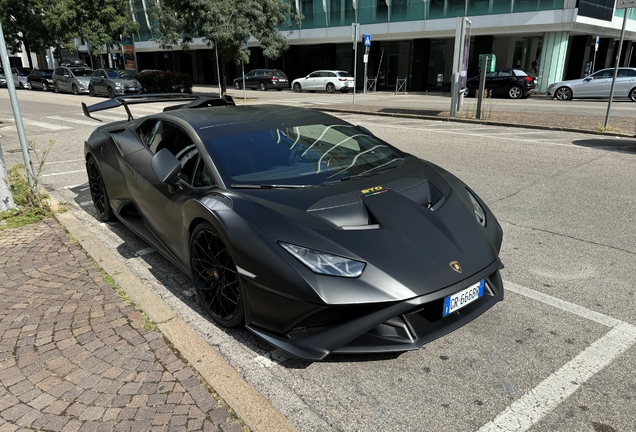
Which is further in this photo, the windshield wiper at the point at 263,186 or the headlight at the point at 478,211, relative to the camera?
the headlight at the point at 478,211

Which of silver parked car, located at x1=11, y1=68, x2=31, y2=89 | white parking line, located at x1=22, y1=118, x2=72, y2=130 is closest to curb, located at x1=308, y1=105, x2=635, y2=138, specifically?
white parking line, located at x1=22, y1=118, x2=72, y2=130

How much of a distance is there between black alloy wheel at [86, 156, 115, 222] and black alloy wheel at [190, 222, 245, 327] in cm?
243

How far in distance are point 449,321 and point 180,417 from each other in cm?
156

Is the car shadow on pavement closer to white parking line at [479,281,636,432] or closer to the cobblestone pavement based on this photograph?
white parking line at [479,281,636,432]

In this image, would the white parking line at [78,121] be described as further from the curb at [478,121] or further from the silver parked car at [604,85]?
the silver parked car at [604,85]

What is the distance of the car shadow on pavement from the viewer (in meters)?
9.48

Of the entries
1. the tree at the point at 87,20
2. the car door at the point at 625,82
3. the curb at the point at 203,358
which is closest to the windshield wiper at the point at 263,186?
the curb at the point at 203,358

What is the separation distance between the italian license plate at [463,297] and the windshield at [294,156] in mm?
1217

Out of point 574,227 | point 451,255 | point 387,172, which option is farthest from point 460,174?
point 451,255

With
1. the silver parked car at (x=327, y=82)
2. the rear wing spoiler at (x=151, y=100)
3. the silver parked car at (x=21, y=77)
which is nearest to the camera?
the rear wing spoiler at (x=151, y=100)

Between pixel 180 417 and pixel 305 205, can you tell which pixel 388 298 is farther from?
pixel 180 417

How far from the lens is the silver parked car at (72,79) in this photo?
2853 cm

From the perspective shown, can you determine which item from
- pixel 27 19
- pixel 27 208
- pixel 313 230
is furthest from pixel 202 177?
pixel 27 19

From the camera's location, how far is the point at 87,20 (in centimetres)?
3272
